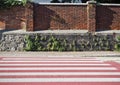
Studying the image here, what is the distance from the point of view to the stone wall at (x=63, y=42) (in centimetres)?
2042

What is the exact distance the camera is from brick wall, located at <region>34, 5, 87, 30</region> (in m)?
20.8

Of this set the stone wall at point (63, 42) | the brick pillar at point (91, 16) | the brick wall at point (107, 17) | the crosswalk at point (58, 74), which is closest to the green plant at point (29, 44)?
the stone wall at point (63, 42)

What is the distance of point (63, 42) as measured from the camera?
20516 millimetres

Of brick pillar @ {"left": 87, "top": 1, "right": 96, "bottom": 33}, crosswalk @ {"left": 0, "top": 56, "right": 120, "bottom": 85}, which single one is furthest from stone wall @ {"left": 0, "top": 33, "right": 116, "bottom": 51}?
crosswalk @ {"left": 0, "top": 56, "right": 120, "bottom": 85}

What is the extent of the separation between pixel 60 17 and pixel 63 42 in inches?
60.4

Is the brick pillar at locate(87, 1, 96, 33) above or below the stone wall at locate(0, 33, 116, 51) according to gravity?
above

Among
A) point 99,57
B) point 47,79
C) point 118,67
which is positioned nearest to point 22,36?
point 99,57

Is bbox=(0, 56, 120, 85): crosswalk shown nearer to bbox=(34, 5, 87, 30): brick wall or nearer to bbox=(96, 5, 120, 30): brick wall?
Result: bbox=(34, 5, 87, 30): brick wall

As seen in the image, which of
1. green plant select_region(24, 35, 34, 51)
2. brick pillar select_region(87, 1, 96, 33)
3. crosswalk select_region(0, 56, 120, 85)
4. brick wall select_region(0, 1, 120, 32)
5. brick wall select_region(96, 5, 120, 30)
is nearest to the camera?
crosswalk select_region(0, 56, 120, 85)

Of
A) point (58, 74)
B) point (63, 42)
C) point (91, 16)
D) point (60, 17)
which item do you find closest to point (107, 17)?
point (91, 16)

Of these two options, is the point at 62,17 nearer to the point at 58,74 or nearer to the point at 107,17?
the point at 107,17

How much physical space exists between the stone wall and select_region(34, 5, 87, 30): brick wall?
0.68 metres

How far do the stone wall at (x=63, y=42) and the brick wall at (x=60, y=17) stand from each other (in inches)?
26.9

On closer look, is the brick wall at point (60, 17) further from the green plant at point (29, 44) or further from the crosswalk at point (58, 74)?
the crosswalk at point (58, 74)
